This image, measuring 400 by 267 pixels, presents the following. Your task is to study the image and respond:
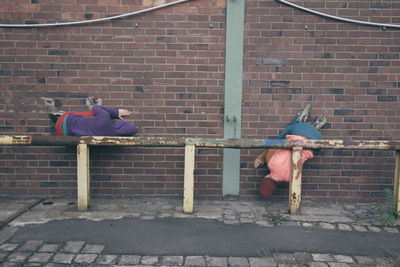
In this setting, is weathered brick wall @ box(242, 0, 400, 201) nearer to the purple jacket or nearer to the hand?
the hand

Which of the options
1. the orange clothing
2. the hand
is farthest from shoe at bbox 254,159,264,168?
the hand

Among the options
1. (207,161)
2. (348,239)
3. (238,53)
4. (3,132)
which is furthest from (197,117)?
(3,132)

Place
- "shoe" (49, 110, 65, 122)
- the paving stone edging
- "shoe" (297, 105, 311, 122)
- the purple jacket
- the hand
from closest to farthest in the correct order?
1. the paving stone edging
2. the purple jacket
3. "shoe" (49, 110, 65, 122)
4. the hand
5. "shoe" (297, 105, 311, 122)

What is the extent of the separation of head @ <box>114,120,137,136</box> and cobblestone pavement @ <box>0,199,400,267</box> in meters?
0.92

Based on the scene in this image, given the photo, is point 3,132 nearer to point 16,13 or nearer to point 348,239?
point 16,13

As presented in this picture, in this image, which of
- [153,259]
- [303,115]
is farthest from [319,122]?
[153,259]

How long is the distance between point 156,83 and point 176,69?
330 millimetres

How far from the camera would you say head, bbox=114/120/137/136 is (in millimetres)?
3395

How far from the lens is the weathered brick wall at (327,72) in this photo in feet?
12.0

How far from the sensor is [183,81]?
12.2ft

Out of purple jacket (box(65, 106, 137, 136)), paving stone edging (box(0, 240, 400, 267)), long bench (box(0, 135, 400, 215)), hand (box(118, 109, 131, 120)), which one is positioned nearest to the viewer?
paving stone edging (box(0, 240, 400, 267))

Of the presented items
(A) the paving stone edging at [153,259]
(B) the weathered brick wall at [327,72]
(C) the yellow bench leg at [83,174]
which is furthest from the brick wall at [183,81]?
(A) the paving stone edging at [153,259]

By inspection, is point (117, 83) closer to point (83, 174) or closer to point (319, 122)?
point (83, 174)

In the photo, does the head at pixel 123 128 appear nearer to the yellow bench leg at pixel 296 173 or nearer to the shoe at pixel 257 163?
the shoe at pixel 257 163
